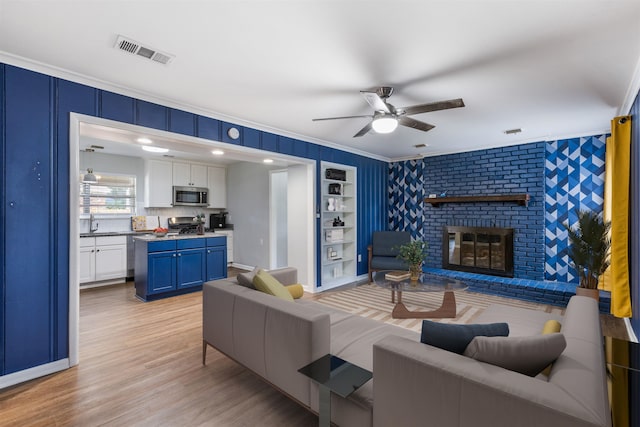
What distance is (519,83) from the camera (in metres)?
2.76

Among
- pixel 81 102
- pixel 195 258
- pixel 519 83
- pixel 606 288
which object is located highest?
pixel 519 83

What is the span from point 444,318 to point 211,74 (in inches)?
142

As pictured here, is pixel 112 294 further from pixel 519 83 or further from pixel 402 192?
pixel 519 83

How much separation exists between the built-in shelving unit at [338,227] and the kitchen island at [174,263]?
70.5 inches

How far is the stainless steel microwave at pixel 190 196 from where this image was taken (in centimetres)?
649

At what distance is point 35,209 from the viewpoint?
2.45 meters

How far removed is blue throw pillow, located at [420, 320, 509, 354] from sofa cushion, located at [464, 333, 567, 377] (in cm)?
12

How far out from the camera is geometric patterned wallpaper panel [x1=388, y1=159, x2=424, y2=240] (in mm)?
6211

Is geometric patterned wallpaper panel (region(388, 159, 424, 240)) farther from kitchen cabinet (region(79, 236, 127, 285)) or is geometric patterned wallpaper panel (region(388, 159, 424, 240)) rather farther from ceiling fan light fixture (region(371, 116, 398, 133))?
kitchen cabinet (region(79, 236, 127, 285))

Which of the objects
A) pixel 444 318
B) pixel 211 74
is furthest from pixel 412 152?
pixel 211 74

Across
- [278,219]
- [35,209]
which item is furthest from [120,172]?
[35,209]

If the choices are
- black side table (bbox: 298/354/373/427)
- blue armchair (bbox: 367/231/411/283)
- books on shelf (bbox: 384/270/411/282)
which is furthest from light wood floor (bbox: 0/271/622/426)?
blue armchair (bbox: 367/231/411/283)

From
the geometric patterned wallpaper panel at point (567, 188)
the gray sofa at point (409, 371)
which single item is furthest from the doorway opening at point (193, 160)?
the geometric patterned wallpaper panel at point (567, 188)

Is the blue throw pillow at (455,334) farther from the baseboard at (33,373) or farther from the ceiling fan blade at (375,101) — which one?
the baseboard at (33,373)
